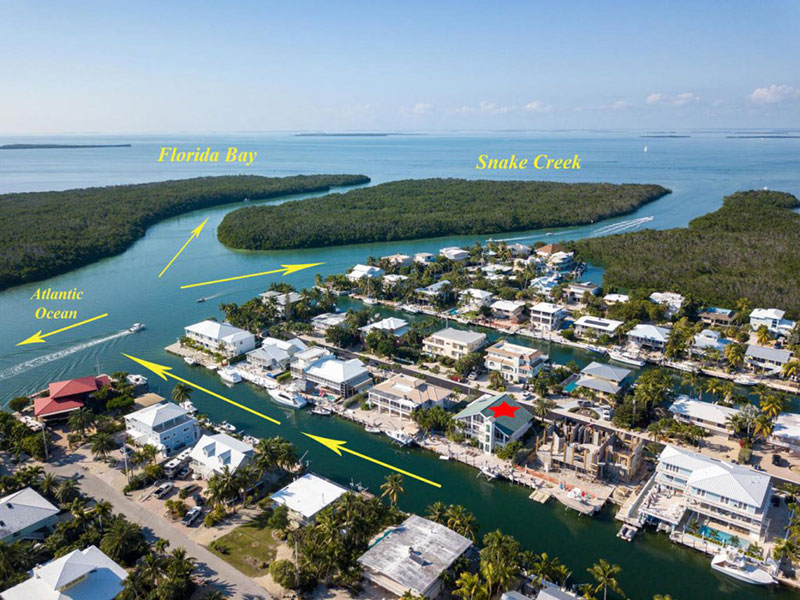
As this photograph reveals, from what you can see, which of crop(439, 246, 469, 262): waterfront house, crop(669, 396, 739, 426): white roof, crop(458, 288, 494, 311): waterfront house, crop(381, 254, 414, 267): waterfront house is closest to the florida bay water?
crop(381, 254, 414, 267): waterfront house

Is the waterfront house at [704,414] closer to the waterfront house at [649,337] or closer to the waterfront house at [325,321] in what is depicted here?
the waterfront house at [649,337]

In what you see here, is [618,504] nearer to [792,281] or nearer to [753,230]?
[792,281]

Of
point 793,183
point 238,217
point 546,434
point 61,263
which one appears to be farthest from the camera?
point 793,183

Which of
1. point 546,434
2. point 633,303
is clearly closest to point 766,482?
point 546,434

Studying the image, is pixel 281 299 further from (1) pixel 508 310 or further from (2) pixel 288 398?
(1) pixel 508 310

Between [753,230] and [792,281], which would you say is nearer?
[792,281]

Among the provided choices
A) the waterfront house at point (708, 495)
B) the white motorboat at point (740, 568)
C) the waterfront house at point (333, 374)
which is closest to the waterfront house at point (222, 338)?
the waterfront house at point (333, 374)
